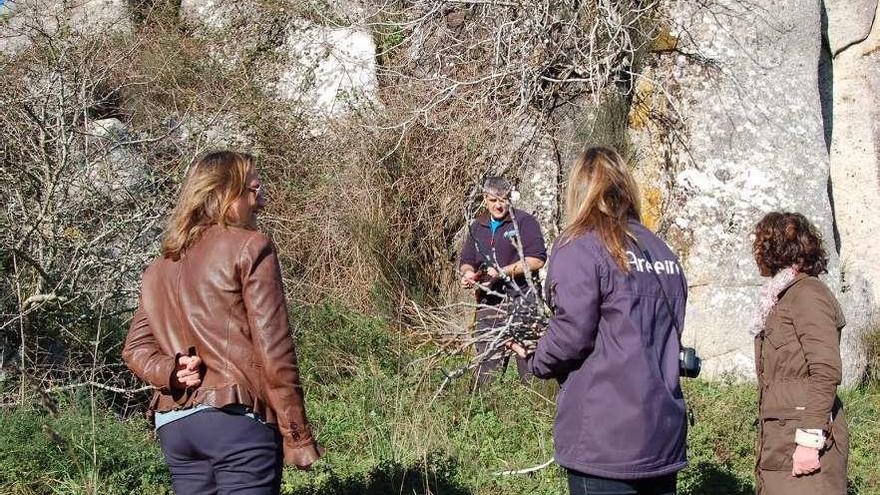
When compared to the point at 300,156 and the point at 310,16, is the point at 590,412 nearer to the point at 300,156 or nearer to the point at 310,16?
the point at 300,156

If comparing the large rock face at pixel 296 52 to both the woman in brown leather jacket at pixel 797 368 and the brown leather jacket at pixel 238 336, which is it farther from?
the brown leather jacket at pixel 238 336

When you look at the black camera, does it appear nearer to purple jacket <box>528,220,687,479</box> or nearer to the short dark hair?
purple jacket <box>528,220,687,479</box>

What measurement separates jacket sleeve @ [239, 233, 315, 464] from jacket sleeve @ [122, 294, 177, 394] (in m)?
0.30

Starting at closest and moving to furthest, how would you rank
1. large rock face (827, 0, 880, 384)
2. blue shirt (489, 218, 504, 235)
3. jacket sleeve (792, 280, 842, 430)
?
1. jacket sleeve (792, 280, 842, 430)
2. blue shirt (489, 218, 504, 235)
3. large rock face (827, 0, 880, 384)

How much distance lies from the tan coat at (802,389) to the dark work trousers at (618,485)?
0.97 m

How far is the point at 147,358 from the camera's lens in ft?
10.3

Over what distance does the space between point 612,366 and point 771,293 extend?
1325mm

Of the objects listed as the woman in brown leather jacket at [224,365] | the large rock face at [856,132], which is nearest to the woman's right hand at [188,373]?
the woman in brown leather jacket at [224,365]

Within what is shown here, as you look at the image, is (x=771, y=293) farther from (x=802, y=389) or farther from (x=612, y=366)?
(x=612, y=366)

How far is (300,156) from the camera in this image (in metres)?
9.47

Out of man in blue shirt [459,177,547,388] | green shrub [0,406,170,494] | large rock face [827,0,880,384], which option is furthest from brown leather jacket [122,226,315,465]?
large rock face [827,0,880,384]

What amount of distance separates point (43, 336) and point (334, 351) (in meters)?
2.05

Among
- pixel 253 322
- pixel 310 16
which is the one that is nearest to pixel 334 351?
pixel 253 322

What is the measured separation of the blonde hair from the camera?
9.97ft
